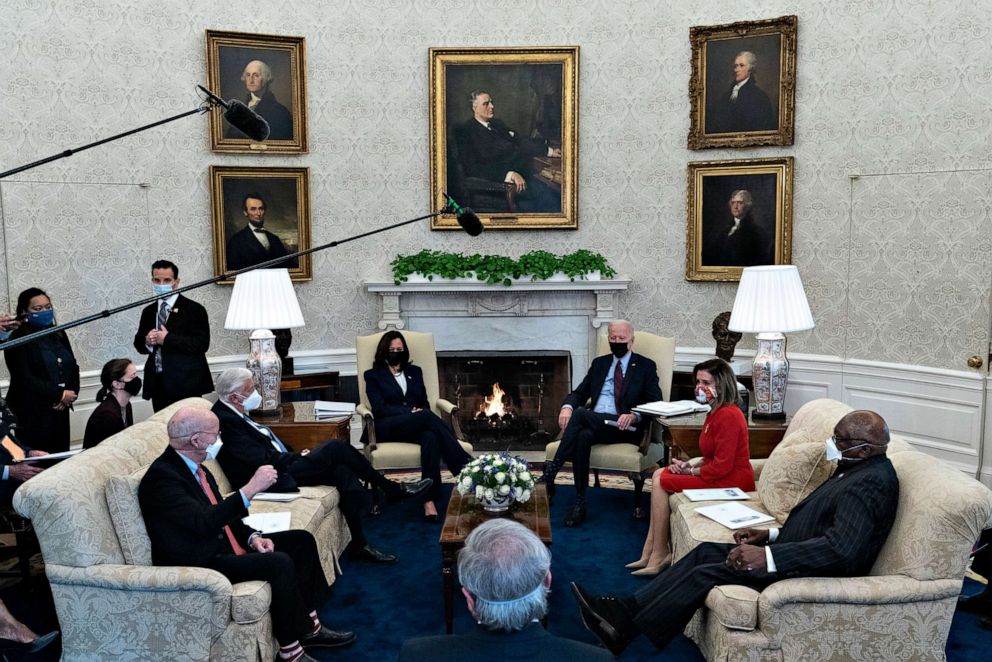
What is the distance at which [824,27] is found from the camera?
7.21m

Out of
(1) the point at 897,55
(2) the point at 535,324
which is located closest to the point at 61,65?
(2) the point at 535,324

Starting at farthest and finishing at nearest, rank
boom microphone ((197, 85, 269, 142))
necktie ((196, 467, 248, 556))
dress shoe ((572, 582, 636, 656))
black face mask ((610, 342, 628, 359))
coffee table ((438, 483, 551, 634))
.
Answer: black face mask ((610, 342, 628, 359)) → coffee table ((438, 483, 551, 634)) → necktie ((196, 467, 248, 556)) → dress shoe ((572, 582, 636, 656)) → boom microphone ((197, 85, 269, 142))

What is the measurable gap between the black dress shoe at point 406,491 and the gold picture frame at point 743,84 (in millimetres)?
4208

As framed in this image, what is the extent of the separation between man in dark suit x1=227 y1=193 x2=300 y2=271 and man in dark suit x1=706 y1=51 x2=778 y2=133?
4126 mm

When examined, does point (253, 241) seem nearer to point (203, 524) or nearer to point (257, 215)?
point (257, 215)

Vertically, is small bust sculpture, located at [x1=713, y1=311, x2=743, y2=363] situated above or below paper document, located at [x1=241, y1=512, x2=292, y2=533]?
above

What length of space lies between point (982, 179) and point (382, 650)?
5731mm

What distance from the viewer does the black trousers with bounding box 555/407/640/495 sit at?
587cm

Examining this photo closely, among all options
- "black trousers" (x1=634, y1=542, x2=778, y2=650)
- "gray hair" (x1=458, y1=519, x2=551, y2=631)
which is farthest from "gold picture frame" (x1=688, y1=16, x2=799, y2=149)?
"gray hair" (x1=458, y1=519, x2=551, y2=631)

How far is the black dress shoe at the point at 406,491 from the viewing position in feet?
17.8

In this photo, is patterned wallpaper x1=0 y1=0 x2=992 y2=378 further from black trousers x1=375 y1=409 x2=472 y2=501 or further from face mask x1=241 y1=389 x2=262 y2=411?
face mask x1=241 y1=389 x2=262 y2=411

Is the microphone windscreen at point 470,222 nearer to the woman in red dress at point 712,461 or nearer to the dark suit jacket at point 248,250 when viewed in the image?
the woman in red dress at point 712,461

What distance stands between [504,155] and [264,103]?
89.3 inches

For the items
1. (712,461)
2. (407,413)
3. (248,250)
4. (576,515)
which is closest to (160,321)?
(248,250)
